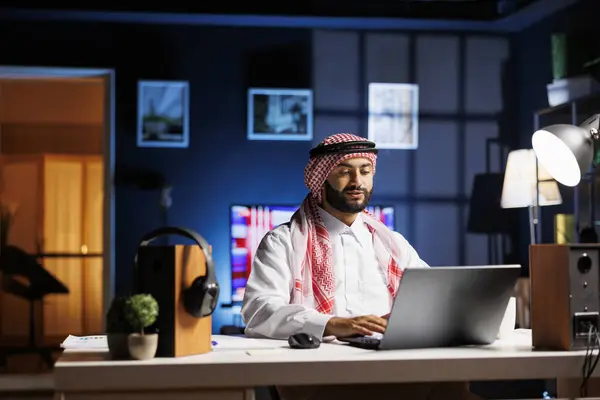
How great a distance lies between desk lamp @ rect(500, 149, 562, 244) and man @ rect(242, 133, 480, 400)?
2645 millimetres

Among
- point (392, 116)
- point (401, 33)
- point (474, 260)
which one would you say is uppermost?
point (401, 33)

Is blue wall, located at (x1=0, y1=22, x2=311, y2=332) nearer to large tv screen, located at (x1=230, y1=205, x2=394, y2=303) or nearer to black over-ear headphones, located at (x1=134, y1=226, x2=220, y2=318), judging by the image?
large tv screen, located at (x1=230, y1=205, x2=394, y2=303)

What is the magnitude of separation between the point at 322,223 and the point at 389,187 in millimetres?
3406

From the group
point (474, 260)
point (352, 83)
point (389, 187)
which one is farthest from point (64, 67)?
point (474, 260)

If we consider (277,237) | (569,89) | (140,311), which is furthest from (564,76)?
(140,311)

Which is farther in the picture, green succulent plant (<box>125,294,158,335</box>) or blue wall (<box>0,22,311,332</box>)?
blue wall (<box>0,22,311,332</box>)

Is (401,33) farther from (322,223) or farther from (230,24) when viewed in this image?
(322,223)

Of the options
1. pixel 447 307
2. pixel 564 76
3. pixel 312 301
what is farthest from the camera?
pixel 564 76

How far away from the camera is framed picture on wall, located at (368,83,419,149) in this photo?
6914mm

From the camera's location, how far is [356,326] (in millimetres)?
2680

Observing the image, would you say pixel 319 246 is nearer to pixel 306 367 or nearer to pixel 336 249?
pixel 336 249

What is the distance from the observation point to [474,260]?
6.99 m

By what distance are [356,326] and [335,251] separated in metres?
0.85

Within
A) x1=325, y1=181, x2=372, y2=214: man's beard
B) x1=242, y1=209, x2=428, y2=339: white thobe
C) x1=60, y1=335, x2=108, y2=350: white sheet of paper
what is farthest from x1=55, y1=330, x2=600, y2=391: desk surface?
x1=325, y1=181, x2=372, y2=214: man's beard
